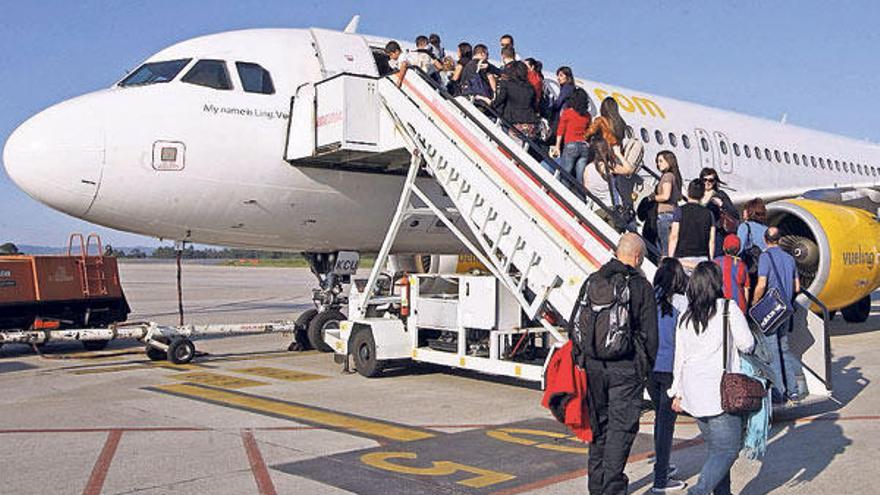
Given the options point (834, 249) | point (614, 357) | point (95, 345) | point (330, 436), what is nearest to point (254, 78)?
point (330, 436)

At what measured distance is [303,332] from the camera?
44.2 feet

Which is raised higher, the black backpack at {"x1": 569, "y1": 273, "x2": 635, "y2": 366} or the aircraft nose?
the aircraft nose

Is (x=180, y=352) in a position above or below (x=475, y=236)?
below

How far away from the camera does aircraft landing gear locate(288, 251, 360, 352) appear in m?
12.4

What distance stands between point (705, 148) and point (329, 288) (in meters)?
7.61

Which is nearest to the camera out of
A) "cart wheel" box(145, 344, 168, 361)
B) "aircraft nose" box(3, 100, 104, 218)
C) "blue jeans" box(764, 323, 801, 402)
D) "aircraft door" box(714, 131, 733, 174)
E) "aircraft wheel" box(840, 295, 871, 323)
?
"blue jeans" box(764, 323, 801, 402)

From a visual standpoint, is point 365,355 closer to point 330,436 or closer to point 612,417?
point 330,436

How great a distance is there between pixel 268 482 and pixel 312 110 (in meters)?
6.01

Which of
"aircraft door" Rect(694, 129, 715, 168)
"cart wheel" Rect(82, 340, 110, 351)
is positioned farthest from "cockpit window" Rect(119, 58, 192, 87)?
"aircraft door" Rect(694, 129, 715, 168)

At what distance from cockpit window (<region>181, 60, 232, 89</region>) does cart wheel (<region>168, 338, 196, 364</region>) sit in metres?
3.66

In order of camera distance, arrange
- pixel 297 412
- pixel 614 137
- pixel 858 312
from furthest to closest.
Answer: pixel 858 312, pixel 614 137, pixel 297 412

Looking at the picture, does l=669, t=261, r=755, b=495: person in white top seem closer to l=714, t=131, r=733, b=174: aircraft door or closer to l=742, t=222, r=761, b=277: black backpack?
l=742, t=222, r=761, b=277: black backpack

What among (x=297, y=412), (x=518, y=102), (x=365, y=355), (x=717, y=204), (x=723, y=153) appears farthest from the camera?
(x=723, y=153)

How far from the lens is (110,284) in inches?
573
